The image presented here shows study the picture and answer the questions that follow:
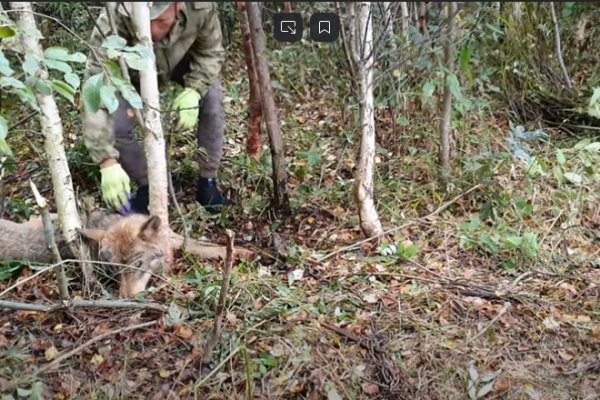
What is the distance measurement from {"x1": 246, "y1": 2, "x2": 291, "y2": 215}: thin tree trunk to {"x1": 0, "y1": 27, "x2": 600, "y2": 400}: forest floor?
112 mm

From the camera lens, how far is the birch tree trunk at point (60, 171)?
212cm

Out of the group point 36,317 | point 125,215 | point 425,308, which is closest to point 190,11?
point 125,215

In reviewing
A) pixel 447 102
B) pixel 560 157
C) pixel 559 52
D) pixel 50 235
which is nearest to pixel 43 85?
pixel 50 235

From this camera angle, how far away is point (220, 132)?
9.68 feet

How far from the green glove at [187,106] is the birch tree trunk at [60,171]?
0.56 meters

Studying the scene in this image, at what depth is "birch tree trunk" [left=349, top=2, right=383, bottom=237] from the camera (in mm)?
2365

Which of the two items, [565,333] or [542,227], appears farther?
[542,227]

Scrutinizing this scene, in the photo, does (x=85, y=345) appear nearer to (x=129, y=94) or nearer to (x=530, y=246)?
(x=129, y=94)

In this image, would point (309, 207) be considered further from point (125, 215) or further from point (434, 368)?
point (434, 368)

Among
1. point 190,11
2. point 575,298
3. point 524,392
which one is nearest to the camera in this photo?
point 524,392

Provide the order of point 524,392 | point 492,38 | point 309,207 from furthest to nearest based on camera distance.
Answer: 1. point 492,38
2. point 309,207
3. point 524,392

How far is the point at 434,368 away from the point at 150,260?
108 centimetres

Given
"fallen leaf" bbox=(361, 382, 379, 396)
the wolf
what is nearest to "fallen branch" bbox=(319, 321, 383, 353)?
"fallen leaf" bbox=(361, 382, 379, 396)

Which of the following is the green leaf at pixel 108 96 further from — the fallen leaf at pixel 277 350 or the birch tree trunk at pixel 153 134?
the fallen leaf at pixel 277 350
